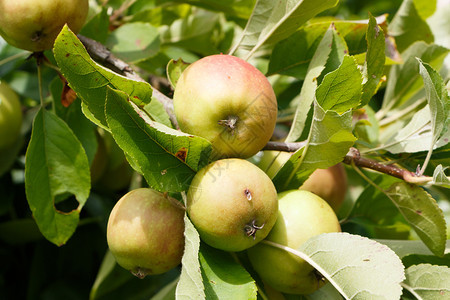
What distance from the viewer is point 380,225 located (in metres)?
1.31

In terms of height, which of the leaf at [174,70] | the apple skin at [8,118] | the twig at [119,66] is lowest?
the apple skin at [8,118]

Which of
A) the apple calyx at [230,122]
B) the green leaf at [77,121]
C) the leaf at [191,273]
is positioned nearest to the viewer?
the leaf at [191,273]

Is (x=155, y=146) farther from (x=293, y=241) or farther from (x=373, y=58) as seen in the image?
(x=373, y=58)

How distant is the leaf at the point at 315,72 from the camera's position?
42.1 inches

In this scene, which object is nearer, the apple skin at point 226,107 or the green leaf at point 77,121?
the apple skin at point 226,107

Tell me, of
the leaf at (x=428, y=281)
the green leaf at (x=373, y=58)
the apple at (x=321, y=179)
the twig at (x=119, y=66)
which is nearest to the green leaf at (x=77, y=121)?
the twig at (x=119, y=66)

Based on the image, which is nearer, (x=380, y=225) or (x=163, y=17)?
(x=380, y=225)

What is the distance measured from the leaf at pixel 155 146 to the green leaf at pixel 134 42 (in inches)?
21.5

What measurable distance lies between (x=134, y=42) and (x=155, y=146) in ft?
2.00

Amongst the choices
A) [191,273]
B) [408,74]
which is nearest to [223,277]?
[191,273]

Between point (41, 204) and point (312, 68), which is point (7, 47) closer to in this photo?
point (41, 204)

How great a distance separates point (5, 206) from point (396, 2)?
1856 mm

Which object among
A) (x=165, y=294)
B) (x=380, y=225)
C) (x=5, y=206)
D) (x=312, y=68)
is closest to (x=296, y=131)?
(x=312, y=68)

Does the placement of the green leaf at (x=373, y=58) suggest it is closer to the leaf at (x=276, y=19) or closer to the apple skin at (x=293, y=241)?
the leaf at (x=276, y=19)
